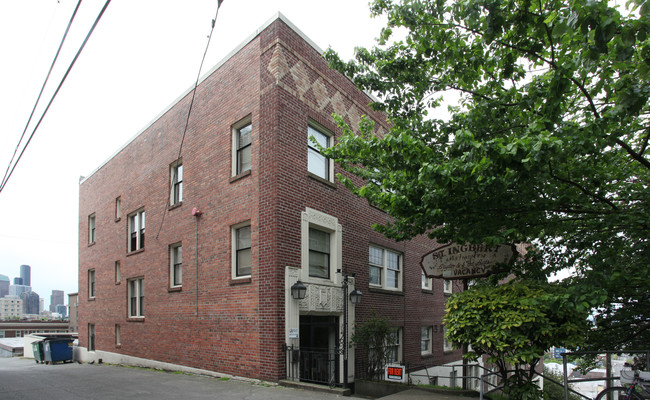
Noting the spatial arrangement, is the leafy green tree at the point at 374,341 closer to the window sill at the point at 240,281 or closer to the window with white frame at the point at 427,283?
the window sill at the point at 240,281

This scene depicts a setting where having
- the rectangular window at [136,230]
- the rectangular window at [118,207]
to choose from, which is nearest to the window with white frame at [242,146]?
the rectangular window at [136,230]

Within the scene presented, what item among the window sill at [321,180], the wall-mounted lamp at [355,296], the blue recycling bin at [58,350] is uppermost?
the window sill at [321,180]

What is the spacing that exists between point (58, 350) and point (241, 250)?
1829cm

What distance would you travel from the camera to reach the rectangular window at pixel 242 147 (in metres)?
13.6

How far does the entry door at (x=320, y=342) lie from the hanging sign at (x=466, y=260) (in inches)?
172

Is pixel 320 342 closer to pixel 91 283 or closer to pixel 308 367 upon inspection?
pixel 308 367

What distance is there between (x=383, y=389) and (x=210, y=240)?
656 cm

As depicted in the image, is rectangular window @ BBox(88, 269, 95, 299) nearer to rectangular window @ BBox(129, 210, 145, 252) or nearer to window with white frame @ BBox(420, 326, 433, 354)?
rectangular window @ BBox(129, 210, 145, 252)

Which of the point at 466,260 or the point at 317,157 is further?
the point at 317,157

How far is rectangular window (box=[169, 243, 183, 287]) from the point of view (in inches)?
640

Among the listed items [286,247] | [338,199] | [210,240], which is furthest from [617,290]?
[210,240]

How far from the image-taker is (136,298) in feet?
63.3

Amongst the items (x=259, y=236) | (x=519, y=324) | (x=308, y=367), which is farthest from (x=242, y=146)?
(x=519, y=324)

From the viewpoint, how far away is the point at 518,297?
692cm
